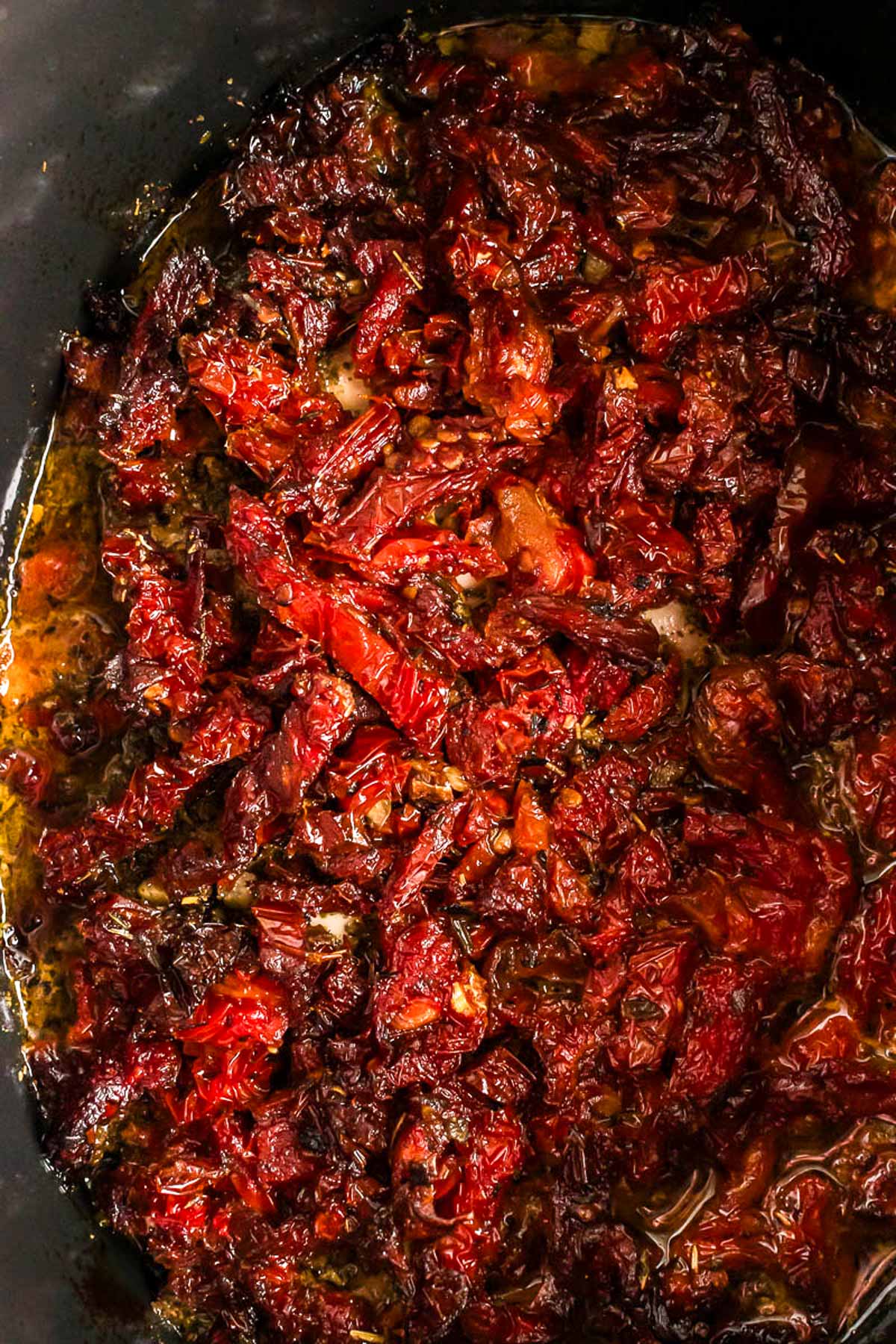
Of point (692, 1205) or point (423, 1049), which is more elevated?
point (423, 1049)

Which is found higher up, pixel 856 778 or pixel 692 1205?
pixel 856 778

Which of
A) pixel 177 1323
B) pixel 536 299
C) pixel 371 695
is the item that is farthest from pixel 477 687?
pixel 177 1323

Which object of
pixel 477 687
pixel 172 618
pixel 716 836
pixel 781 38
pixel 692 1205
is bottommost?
pixel 692 1205

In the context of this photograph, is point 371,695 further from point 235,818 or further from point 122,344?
point 122,344

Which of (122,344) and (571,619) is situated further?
(122,344)

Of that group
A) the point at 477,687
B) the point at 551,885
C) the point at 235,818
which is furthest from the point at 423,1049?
the point at 477,687

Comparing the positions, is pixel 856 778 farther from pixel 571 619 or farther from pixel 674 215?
pixel 674 215
